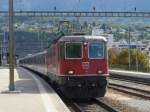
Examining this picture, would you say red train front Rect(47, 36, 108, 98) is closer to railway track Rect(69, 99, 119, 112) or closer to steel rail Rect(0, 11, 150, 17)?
railway track Rect(69, 99, 119, 112)

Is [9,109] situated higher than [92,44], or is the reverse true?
[92,44]

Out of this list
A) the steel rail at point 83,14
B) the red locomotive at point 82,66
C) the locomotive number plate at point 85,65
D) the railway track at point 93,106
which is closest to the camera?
the railway track at point 93,106

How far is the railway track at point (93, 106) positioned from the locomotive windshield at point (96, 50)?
77.9 inches

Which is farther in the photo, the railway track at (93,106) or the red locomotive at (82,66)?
the red locomotive at (82,66)

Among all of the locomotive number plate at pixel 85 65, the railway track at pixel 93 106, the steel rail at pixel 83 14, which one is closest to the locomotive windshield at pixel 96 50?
the locomotive number plate at pixel 85 65

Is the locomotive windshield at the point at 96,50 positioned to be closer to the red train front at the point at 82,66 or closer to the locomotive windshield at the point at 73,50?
the red train front at the point at 82,66

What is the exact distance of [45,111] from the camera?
16.2 meters

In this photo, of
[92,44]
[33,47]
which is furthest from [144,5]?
[92,44]

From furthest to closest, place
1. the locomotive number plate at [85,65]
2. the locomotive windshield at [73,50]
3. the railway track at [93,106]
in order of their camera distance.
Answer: the locomotive windshield at [73,50] < the locomotive number plate at [85,65] < the railway track at [93,106]

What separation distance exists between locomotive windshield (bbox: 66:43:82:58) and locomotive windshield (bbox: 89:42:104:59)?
483 mm

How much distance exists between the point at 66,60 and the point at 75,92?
4.73 feet

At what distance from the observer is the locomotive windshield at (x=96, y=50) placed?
23.7m

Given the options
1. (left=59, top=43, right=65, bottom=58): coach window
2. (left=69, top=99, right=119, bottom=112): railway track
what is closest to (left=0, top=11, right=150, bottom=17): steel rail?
(left=59, top=43, right=65, bottom=58): coach window

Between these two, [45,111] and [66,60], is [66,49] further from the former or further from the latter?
[45,111]
